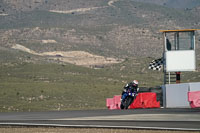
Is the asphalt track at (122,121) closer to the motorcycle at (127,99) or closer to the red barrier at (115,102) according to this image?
the motorcycle at (127,99)

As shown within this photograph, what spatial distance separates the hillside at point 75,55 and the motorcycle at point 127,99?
2.31 m

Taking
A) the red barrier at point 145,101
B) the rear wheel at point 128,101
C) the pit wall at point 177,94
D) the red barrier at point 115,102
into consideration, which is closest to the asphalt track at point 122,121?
the rear wheel at point 128,101

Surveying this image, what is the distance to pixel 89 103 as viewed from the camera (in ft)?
159

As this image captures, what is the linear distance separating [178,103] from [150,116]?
7.16 m

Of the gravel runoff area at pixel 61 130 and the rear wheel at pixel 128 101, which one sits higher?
the rear wheel at pixel 128 101

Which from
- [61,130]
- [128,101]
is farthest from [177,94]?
[61,130]

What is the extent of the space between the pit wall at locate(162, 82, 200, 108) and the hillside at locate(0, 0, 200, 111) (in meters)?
1.90

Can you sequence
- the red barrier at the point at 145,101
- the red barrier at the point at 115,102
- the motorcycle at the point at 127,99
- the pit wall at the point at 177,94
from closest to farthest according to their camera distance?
the pit wall at the point at 177,94, the motorcycle at the point at 127,99, the red barrier at the point at 145,101, the red barrier at the point at 115,102

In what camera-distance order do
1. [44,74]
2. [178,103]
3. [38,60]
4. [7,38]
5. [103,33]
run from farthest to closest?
1. [103,33]
2. [7,38]
3. [38,60]
4. [44,74]
5. [178,103]

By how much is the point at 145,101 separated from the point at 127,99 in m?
1.07

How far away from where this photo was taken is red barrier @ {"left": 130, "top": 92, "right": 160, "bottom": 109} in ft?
98.7

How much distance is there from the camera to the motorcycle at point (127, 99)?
2977 cm

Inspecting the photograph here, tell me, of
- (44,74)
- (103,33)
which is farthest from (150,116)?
(103,33)

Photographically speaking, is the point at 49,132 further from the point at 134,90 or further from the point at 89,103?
the point at 89,103
